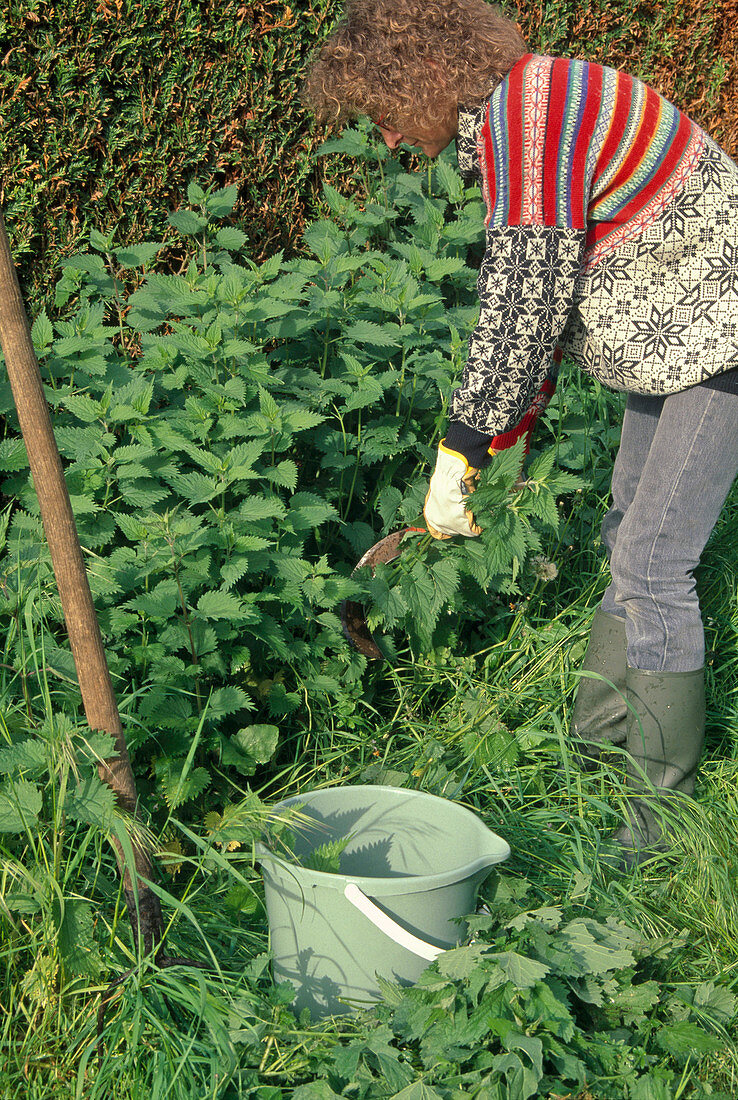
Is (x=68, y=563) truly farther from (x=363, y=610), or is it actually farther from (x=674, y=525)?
(x=674, y=525)

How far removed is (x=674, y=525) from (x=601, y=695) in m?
0.59

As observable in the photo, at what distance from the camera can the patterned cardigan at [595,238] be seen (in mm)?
1894

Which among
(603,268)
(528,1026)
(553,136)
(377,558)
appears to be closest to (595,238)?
(603,268)

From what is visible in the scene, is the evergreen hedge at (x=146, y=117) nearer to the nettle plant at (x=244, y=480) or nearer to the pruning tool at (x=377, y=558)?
the nettle plant at (x=244, y=480)

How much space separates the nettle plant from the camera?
2.19m

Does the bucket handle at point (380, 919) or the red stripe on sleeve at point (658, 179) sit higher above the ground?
the red stripe on sleeve at point (658, 179)

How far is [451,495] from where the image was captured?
2.19 metres

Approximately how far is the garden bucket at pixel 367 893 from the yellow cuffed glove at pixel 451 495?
629mm

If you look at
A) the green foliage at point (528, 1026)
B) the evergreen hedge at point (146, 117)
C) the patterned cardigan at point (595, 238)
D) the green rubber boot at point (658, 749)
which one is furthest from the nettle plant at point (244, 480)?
the green foliage at point (528, 1026)

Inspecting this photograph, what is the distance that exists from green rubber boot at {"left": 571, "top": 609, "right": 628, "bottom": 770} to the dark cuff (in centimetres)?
65

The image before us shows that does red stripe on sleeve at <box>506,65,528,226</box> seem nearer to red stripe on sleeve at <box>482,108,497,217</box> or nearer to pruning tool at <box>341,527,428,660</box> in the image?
red stripe on sleeve at <box>482,108,497,217</box>

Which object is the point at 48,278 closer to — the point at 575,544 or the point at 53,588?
the point at 53,588

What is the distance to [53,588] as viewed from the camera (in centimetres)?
226

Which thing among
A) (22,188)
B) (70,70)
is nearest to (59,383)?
(22,188)
